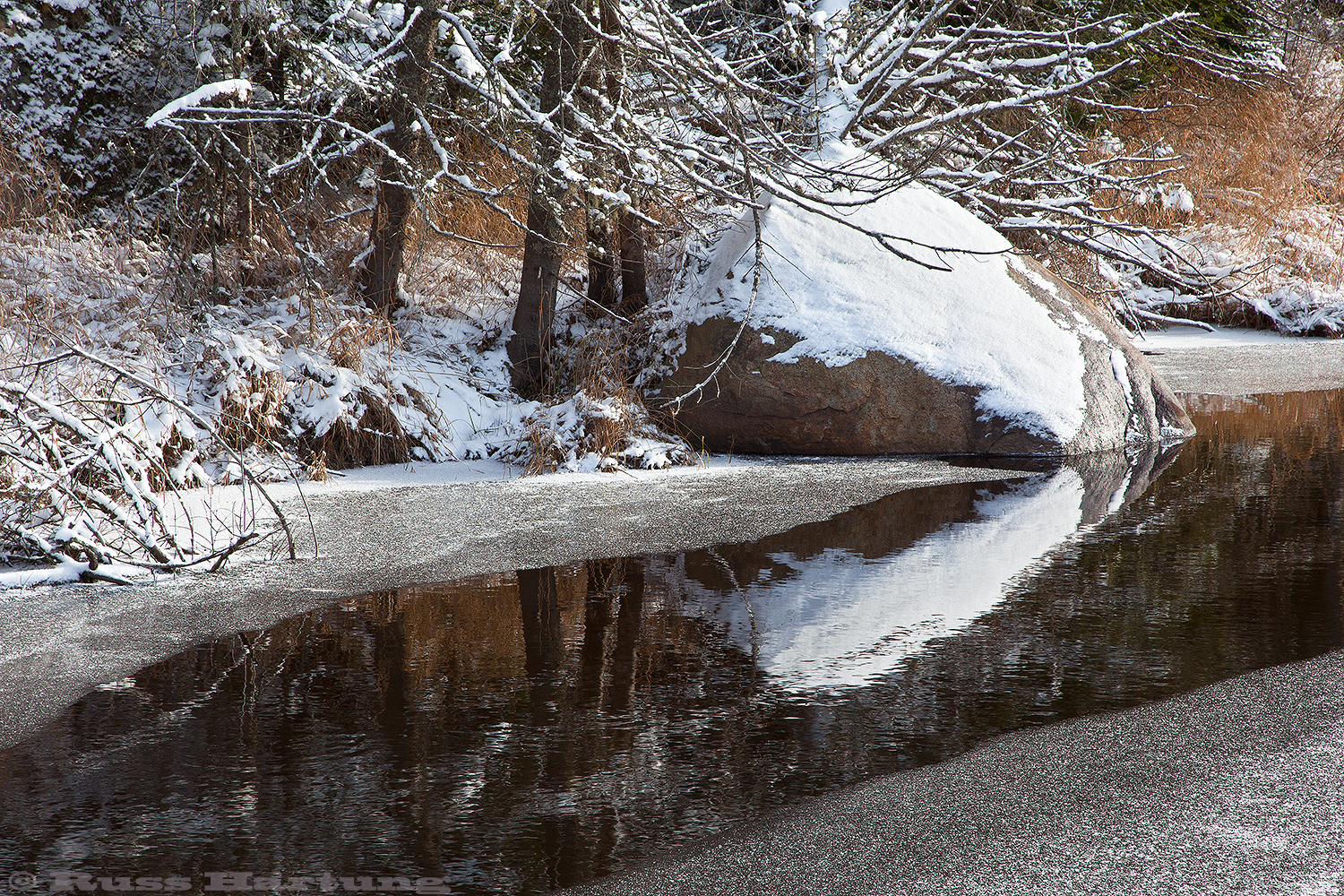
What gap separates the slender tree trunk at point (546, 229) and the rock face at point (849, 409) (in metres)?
0.99

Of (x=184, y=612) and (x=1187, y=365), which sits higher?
(x=1187, y=365)

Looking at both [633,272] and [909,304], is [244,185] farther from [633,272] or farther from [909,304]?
[909,304]

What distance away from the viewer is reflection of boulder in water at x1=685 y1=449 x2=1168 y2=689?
3504 millimetres

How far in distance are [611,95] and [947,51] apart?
269 cm

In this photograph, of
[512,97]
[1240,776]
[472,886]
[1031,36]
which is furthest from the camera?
[1031,36]

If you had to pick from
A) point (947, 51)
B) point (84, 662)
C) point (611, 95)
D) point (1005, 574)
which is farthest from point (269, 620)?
point (947, 51)

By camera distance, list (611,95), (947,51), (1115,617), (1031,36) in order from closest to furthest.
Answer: (1115,617), (611,95), (947,51), (1031,36)

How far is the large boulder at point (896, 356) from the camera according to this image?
22.9ft

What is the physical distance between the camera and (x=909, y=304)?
7324mm

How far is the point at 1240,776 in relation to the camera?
2.65m

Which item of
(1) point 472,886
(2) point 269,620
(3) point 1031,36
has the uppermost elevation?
(3) point 1031,36

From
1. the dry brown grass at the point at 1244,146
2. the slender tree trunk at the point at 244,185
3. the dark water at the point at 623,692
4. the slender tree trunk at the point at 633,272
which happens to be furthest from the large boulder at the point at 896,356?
the dry brown grass at the point at 1244,146

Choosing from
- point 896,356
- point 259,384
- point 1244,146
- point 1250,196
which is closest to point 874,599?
point 896,356

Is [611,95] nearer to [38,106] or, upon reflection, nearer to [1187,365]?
[38,106]
